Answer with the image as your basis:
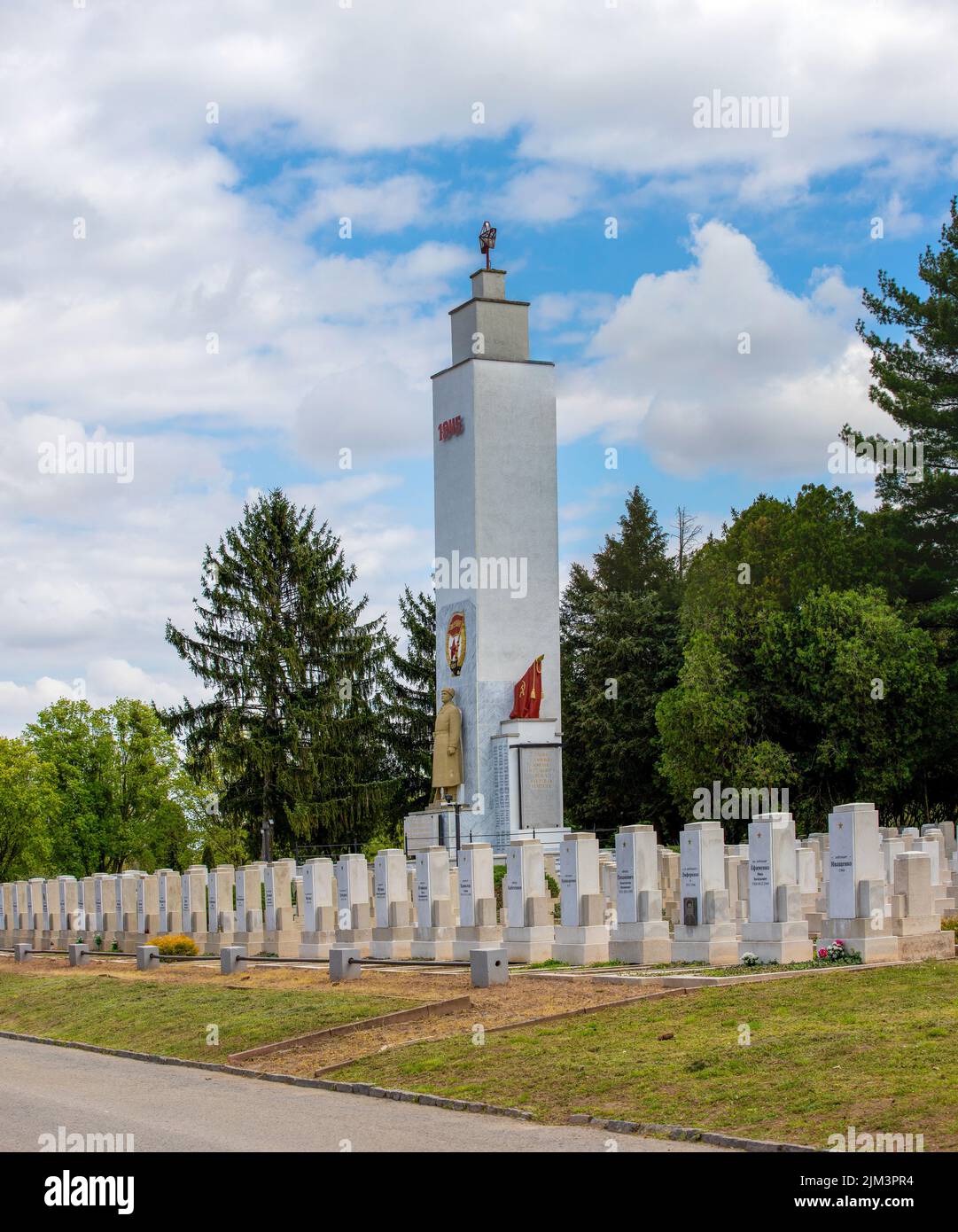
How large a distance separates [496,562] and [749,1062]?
1273 inches

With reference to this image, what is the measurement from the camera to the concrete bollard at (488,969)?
20.0 metres

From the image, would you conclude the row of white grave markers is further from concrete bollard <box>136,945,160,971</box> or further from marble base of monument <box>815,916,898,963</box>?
concrete bollard <box>136,945,160,971</box>

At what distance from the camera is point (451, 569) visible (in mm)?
45938

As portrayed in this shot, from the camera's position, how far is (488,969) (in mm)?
20016

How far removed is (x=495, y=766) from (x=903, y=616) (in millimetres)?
12480

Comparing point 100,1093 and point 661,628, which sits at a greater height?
A: point 661,628

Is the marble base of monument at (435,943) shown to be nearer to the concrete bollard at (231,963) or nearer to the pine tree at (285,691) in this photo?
the concrete bollard at (231,963)

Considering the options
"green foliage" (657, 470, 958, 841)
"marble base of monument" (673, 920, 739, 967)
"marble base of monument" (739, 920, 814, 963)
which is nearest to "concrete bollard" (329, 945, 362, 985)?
"marble base of monument" (673, 920, 739, 967)

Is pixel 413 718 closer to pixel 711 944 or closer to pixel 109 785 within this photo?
pixel 109 785

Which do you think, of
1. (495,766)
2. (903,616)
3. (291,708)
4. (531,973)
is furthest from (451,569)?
(531,973)

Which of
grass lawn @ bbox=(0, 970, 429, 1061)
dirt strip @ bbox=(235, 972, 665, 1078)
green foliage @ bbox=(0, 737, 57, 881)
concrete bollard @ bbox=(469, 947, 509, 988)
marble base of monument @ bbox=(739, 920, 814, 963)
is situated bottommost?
grass lawn @ bbox=(0, 970, 429, 1061)

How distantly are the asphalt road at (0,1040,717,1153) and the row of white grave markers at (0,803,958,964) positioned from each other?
6652mm

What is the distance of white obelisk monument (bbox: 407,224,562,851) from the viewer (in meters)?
44.1

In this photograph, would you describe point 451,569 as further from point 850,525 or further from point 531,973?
point 531,973
